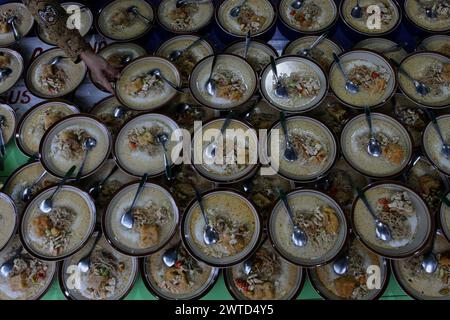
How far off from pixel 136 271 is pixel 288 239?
2.05 feet

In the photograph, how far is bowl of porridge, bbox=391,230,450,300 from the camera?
1.36 m

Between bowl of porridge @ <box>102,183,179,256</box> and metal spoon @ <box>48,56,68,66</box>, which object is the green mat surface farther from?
metal spoon @ <box>48,56,68,66</box>

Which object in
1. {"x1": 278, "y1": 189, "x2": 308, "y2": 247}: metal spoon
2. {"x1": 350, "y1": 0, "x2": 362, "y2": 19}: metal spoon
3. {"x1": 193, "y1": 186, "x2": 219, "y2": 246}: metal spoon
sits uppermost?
{"x1": 350, "y1": 0, "x2": 362, "y2": 19}: metal spoon

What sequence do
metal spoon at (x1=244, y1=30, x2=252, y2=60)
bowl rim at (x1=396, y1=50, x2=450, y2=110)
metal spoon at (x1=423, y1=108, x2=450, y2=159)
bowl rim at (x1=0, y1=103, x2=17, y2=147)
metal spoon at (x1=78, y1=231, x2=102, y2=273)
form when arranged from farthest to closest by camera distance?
1. metal spoon at (x1=244, y1=30, x2=252, y2=60)
2. bowl rim at (x1=0, y1=103, x2=17, y2=147)
3. bowl rim at (x1=396, y1=50, x2=450, y2=110)
4. metal spoon at (x1=423, y1=108, x2=450, y2=159)
5. metal spoon at (x1=78, y1=231, x2=102, y2=273)

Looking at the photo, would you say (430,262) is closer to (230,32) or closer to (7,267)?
(230,32)

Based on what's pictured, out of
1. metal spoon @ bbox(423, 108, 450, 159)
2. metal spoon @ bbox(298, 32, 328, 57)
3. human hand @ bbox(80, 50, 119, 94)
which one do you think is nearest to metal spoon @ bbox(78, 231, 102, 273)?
human hand @ bbox(80, 50, 119, 94)

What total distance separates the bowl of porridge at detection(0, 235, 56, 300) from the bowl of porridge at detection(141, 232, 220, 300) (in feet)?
1.31

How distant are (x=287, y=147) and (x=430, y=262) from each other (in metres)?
0.71

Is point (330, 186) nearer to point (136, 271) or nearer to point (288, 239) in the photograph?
point (288, 239)

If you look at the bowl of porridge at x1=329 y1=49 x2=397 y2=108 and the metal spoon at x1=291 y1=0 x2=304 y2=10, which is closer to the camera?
the bowl of porridge at x1=329 y1=49 x2=397 y2=108

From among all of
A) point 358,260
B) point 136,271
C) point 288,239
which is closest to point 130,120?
point 136,271

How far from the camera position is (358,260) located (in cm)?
144

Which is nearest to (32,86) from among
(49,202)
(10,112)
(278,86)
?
(10,112)

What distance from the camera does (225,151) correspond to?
1.63 metres
